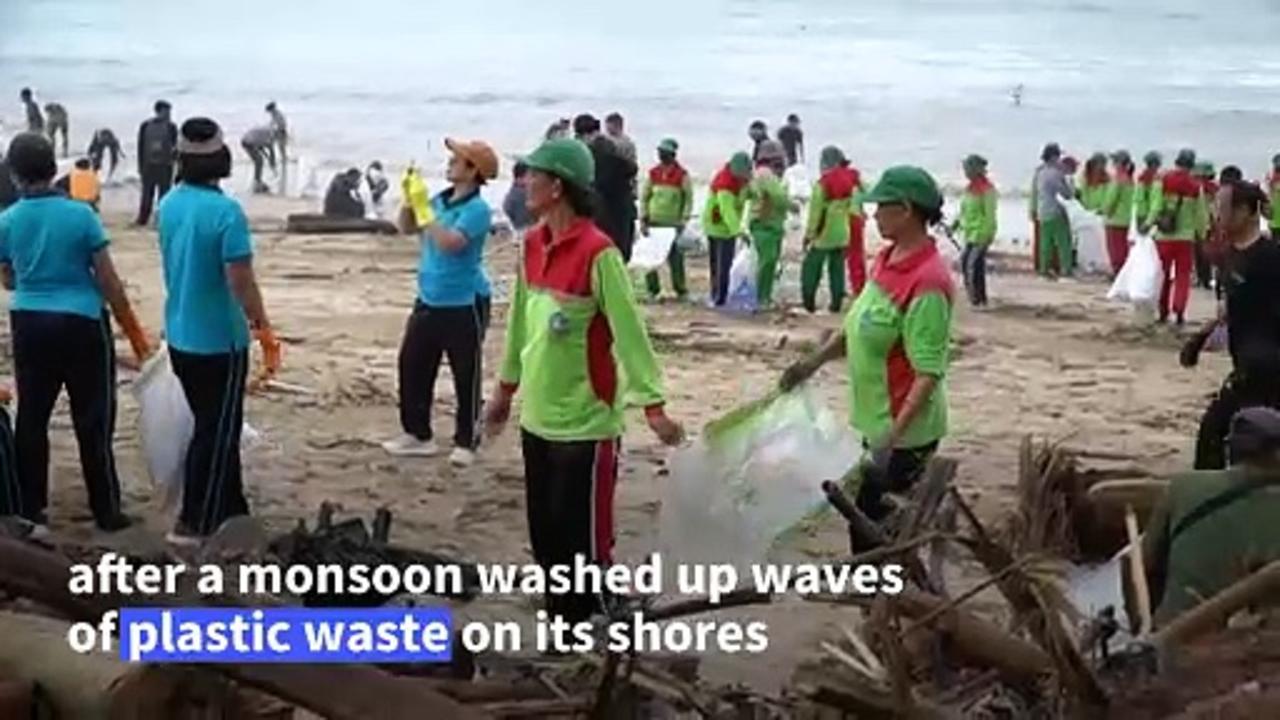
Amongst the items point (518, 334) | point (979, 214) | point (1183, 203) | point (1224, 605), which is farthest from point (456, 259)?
point (979, 214)

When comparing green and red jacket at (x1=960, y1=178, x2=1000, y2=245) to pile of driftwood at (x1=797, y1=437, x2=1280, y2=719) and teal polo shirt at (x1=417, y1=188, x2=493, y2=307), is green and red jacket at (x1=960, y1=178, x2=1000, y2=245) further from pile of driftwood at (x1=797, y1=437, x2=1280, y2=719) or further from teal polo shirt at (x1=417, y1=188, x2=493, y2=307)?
pile of driftwood at (x1=797, y1=437, x2=1280, y2=719)

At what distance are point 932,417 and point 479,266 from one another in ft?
10.2

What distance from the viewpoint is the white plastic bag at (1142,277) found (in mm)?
15906

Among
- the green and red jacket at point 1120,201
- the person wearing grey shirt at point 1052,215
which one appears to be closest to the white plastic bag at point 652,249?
the person wearing grey shirt at point 1052,215

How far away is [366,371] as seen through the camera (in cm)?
1172

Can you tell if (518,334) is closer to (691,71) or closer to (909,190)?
(909,190)

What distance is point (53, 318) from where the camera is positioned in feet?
23.8

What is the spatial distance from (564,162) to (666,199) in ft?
33.5

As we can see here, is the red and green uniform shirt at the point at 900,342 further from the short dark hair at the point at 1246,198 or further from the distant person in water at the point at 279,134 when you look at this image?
the distant person in water at the point at 279,134

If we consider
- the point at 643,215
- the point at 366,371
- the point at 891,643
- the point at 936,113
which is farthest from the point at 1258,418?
the point at 936,113

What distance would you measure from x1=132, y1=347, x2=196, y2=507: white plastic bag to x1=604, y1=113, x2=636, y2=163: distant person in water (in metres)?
5.80

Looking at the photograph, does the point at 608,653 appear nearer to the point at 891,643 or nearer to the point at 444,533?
the point at 891,643

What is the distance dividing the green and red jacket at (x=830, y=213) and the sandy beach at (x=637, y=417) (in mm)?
605

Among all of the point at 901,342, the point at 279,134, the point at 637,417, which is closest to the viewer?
the point at 901,342
